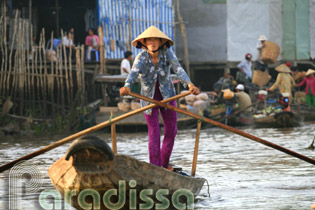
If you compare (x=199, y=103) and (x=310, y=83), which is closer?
(x=199, y=103)

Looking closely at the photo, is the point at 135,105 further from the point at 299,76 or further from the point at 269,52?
the point at 299,76

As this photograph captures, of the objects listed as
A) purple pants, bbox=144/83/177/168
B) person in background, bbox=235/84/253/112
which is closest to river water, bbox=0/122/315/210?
purple pants, bbox=144/83/177/168

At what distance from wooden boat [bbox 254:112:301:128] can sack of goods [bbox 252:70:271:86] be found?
9.79 ft

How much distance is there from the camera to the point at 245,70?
19750mm

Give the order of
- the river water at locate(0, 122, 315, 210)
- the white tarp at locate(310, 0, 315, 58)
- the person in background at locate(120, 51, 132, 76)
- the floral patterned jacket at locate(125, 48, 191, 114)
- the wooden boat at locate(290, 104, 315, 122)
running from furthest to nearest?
the white tarp at locate(310, 0, 315, 58)
the wooden boat at locate(290, 104, 315, 122)
the person in background at locate(120, 51, 132, 76)
the floral patterned jacket at locate(125, 48, 191, 114)
the river water at locate(0, 122, 315, 210)

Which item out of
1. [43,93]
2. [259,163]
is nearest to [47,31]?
[43,93]

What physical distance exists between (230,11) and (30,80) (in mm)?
6951

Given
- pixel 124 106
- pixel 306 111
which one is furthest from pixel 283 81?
pixel 124 106

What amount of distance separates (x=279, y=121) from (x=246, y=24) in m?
5.03

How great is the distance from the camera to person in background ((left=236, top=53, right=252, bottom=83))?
64.1 ft

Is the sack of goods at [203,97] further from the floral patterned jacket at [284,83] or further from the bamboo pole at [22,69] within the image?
the bamboo pole at [22,69]

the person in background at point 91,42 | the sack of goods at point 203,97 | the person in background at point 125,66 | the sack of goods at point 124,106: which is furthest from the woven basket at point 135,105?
the person in background at point 91,42

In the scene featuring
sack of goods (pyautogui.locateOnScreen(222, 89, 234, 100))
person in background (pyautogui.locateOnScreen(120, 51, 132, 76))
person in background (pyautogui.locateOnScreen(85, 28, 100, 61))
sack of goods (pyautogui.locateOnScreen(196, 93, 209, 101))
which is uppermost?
person in background (pyautogui.locateOnScreen(85, 28, 100, 61))

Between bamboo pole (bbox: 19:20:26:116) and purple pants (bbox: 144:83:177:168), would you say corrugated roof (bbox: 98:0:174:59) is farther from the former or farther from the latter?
purple pants (bbox: 144:83:177:168)
